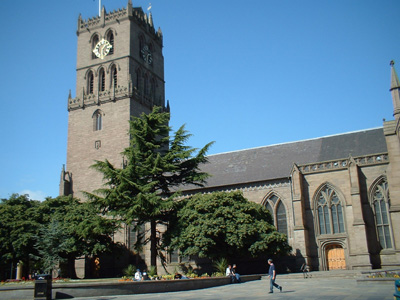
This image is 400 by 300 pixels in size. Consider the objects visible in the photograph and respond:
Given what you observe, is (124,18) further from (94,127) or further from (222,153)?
(222,153)

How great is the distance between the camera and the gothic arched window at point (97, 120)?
48.7 meters

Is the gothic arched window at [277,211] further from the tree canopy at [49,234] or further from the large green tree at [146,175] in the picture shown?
the tree canopy at [49,234]

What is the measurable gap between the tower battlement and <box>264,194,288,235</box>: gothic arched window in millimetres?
27733

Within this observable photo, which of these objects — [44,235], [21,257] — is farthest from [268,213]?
[21,257]

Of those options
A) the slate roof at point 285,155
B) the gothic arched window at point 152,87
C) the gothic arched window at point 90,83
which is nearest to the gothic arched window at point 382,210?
the slate roof at point 285,155

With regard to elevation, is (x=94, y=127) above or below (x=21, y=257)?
above

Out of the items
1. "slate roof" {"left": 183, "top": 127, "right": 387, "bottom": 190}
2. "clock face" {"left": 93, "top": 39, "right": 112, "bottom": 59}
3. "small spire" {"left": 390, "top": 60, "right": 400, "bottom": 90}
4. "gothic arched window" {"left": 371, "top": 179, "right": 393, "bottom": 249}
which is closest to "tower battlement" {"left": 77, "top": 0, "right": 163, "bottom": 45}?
"clock face" {"left": 93, "top": 39, "right": 112, "bottom": 59}

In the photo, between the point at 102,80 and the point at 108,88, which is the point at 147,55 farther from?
the point at 108,88

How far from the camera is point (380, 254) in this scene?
32.8 metres

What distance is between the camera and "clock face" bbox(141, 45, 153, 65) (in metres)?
53.2

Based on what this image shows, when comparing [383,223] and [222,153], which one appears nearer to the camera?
[383,223]

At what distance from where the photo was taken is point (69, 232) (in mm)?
36312

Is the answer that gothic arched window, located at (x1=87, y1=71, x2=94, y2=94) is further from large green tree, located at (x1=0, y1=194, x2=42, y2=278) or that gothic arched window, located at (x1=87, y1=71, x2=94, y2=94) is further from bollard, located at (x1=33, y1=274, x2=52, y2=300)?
bollard, located at (x1=33, y1=274, x2=52, y2=300)

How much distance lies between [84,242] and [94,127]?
15423mm
